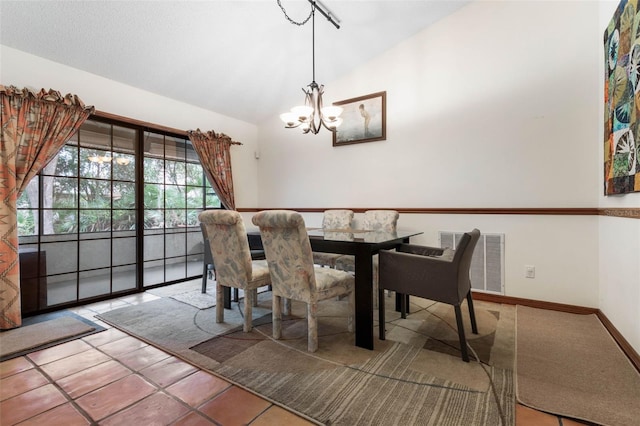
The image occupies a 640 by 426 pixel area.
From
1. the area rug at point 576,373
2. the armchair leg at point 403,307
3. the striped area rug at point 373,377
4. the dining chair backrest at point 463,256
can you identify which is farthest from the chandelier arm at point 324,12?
the area rug at point 576,373

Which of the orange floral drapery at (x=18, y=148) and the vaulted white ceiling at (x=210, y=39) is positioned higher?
the vaulted white ceiling at (x=210, y=39)

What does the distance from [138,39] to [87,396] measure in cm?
294

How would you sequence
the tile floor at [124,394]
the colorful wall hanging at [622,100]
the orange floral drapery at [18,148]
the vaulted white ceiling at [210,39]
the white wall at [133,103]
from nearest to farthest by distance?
the tile floor at [124,394], the colorful wall hanging at [622,100], the orange floral drapery at [18,148], the vaulted white ceiling at [210,39], the white wall at [133,103]

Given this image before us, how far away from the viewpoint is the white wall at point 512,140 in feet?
8.41

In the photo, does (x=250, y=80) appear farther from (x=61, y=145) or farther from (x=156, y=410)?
(x=156, y=410)

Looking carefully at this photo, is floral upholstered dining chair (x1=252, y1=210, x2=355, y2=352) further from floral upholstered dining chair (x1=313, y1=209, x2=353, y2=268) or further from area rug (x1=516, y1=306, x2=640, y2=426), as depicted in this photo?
floral upholstered dining chair (x1=313, y1=209, x2=353, y2=268)

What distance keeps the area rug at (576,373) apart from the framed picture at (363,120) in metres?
2.59

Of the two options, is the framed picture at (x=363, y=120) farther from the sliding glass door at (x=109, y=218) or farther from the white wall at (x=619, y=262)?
the sliding glass door at (x=109, y=218)

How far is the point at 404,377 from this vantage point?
161 cm

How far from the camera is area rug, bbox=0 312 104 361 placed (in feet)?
6.49

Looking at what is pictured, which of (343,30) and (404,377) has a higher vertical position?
(343,30)

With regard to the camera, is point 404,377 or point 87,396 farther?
point 404,377

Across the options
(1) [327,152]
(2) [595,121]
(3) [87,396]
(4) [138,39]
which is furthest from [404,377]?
(4) [138,39]

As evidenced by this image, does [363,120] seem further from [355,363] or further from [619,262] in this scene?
[355,363]
